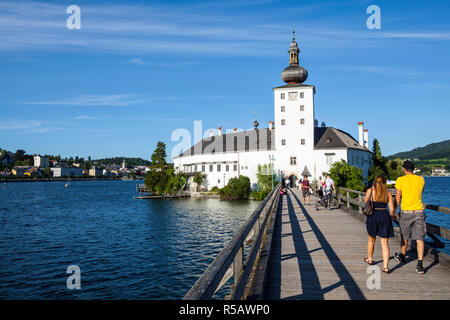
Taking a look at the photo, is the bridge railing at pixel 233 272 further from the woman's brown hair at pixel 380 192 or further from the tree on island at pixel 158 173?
the tree on island at pixel 158 173

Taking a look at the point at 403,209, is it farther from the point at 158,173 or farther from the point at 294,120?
the point at 158,173

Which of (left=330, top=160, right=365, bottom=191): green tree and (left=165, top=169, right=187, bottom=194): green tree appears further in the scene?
(left=165, top=169, right=187, bottom=194): green tree

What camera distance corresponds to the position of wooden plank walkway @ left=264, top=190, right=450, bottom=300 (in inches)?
221

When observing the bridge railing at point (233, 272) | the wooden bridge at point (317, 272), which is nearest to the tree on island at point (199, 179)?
the wooden bridge at point (317, 272)

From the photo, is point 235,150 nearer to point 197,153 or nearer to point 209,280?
point 197,153

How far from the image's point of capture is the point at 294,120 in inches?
2522

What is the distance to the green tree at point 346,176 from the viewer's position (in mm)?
57500

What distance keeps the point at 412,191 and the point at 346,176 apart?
53875mm

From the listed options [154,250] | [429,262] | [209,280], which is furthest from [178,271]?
[209,280]

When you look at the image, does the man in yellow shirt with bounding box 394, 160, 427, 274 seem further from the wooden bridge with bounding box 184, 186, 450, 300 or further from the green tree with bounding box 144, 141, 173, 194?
the green tree with bounding box 144, 141, 173, 194

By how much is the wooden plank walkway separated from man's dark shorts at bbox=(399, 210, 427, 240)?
0.68 meters

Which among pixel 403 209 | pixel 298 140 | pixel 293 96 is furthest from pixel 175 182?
pixel 403 209

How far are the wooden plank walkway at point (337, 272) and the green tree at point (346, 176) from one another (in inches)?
1931

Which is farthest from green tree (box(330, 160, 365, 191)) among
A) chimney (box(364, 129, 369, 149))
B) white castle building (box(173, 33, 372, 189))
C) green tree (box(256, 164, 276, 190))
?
chimney (box(364, 129, 369, 149))
